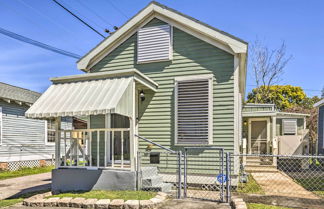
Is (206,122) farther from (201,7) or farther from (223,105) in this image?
(201,7)

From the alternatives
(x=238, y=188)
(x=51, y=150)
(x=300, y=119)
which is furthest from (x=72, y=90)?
(x=300, y=119)

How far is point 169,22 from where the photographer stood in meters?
7.85

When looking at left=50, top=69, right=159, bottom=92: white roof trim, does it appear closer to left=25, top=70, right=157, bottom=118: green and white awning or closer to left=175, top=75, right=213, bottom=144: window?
left=25, top=70, right=157, bottom=118: green and white awning

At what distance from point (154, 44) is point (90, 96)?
2.78 metres

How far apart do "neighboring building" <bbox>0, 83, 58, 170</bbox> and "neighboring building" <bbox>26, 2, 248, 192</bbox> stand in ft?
22.0

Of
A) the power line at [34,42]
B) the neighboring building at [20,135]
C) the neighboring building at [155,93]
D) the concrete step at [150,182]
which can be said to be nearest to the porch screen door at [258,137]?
the neighboring building at [155,93]

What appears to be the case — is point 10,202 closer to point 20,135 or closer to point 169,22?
point 169,22

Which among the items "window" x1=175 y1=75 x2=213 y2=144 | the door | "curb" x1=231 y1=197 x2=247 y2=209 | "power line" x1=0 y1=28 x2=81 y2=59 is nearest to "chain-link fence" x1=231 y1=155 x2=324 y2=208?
"curb" x1=231 y1=197 x2=247 y2=209

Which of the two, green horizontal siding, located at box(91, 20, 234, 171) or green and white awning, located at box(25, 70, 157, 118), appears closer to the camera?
green and white awning, located at box(25, 70, 157, 118)

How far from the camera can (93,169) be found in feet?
22.0

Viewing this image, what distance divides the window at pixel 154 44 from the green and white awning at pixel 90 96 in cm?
108

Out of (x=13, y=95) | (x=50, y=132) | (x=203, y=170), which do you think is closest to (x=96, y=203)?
(x=203, y=170)

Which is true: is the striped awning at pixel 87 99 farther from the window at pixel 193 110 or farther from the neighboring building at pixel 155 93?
the window at pixel 193 110

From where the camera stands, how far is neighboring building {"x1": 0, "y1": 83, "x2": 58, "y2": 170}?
40.7 ft
